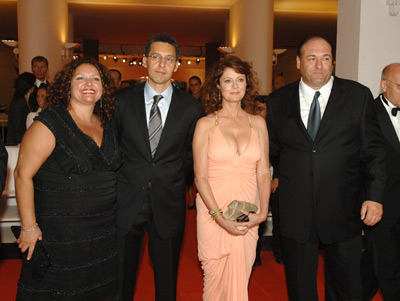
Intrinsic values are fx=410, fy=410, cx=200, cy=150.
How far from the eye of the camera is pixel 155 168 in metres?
2.78

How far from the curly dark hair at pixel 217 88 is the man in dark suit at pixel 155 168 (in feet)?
0.38

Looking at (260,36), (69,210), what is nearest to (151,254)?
(69,210)

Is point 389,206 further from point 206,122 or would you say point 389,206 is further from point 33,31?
point 33,31

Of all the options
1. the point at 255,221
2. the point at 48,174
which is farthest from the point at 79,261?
the point at 255,221

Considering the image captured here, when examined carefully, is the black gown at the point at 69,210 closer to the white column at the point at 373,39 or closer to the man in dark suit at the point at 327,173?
the man in dark suit at the point at 327,173

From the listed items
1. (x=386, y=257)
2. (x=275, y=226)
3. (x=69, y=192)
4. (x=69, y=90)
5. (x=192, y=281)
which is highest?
(x=69, y=90)

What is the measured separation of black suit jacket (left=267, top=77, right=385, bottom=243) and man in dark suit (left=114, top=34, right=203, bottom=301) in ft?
2.52

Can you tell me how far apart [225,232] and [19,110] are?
4.28 metres

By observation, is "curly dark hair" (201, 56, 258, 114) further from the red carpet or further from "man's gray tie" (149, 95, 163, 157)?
the red carpet

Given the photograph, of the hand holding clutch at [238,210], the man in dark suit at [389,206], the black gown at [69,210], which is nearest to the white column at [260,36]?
the man in dark suit at [389,206]

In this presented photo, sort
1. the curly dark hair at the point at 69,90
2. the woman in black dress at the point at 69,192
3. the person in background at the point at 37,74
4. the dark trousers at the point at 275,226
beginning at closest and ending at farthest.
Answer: the woman in black dress at the point at 69,192 → the curly dark hair at the point at 69,90 → the dark trousers at the point at 275,226 → the person in background at the point at 37,74

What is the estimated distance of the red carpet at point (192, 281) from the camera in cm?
372

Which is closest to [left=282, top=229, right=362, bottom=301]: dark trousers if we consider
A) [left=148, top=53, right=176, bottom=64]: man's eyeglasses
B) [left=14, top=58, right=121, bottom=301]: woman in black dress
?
[left=14, top=58, right=121, bottom=301]: woman in black dress

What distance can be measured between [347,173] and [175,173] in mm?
1169
